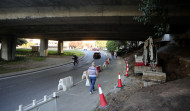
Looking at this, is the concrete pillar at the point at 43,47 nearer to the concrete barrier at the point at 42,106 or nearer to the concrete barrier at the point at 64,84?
the concrete barrier at the point at 64,84

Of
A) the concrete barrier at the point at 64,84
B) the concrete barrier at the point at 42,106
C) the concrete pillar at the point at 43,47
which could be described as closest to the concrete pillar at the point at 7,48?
the concrete pillar at the point at 43,47

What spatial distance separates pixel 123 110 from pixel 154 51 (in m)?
7.61

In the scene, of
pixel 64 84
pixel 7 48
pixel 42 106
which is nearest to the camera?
pixel 42 106

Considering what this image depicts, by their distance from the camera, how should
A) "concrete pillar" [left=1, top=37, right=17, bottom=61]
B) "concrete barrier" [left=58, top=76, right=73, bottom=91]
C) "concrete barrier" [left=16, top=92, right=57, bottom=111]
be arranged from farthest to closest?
"concrete pillar" [left=1, top=37, right=17, bottom=61]
"concrete barrier" [left=58, top=76, right=73, bottom=91]
"concrete barrier" [left=16, top=92, right=57, bottom=111]

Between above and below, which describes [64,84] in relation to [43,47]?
below

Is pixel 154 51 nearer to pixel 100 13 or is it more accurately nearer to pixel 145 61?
pixel 145 61

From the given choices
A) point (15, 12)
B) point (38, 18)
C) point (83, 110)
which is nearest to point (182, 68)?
point (83, 110)

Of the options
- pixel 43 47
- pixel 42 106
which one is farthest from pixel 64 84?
pixel 43 47

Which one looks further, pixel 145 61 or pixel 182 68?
pixel 145 61

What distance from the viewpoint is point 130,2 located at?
32.4 ft

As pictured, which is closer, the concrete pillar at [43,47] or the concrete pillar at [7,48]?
the concrete pillar at [7,48]

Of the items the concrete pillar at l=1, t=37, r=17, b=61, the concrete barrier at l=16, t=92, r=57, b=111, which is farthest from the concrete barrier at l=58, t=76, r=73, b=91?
the concrete pillar at l=1, t=37, r=17, b=61

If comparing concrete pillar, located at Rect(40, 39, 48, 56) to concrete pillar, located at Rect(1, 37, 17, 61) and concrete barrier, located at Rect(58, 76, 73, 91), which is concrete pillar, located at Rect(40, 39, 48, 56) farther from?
concrete barrier, located at Rect(58, 76, 73, 91)

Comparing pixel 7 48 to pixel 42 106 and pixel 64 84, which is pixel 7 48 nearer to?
pixel 64 84
